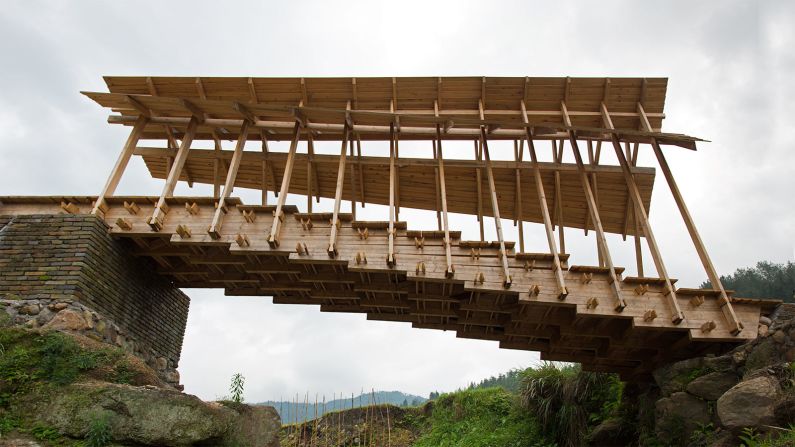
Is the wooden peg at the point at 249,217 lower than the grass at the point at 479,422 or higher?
higher

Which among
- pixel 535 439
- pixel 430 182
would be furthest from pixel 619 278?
pixel 535 439

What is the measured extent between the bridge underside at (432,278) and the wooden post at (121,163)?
0.17 m

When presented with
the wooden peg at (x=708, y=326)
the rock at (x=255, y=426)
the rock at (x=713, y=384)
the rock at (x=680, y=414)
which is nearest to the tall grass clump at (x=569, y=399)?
the rock at (x=680, y=414)

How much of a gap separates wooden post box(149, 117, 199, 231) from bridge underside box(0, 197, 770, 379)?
0.18 meters

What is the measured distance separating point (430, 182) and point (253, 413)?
847 cm

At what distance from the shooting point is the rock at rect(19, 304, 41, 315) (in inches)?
412

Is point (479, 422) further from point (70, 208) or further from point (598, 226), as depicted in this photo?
point (70, 208)

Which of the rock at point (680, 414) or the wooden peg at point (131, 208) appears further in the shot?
the wooden peg at point (131, 208)

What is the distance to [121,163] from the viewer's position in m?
13.4

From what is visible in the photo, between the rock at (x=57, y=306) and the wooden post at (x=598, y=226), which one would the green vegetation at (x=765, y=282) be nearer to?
the wooden post at (x=598, y=226)

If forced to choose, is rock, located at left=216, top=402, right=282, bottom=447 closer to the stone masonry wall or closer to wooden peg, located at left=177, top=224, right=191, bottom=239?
the stone masonry wall

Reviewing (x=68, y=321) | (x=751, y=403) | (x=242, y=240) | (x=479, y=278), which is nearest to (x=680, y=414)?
(x=751, y=403)

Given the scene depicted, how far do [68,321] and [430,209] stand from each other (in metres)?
9.75

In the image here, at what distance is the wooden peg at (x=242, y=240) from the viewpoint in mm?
11766
